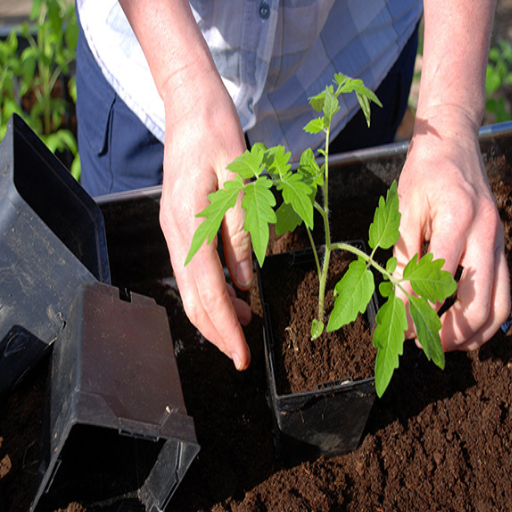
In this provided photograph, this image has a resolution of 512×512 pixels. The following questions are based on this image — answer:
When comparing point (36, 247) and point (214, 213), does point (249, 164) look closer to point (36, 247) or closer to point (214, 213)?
point (214, 213)

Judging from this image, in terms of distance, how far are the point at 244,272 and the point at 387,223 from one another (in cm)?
34

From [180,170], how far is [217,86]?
0.21 metres

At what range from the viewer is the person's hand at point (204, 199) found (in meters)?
1.14

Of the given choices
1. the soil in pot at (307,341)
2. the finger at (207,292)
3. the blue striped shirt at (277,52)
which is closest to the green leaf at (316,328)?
the soil in pot at (307,341)

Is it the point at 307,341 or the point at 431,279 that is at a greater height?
the point at 431,279

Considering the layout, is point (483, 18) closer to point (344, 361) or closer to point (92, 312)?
point (344, 361)

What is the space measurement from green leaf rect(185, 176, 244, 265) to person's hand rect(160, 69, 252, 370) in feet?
0.47

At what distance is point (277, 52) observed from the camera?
1519mm

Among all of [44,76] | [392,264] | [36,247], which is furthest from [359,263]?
[44,76]

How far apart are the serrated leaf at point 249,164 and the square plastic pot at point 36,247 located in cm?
47

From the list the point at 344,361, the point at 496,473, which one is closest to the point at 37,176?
the point at 344,361

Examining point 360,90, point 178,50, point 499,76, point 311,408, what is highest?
point 178,50

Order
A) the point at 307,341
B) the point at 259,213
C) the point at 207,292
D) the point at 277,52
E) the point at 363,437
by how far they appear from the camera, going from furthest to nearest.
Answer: the point at 277,52, the point at 363,437, the point at 307,341, the point at 207,292, the point at 259,213

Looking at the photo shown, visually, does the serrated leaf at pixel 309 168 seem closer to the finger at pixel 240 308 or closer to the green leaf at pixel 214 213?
the green leaf at pixel 214 213
